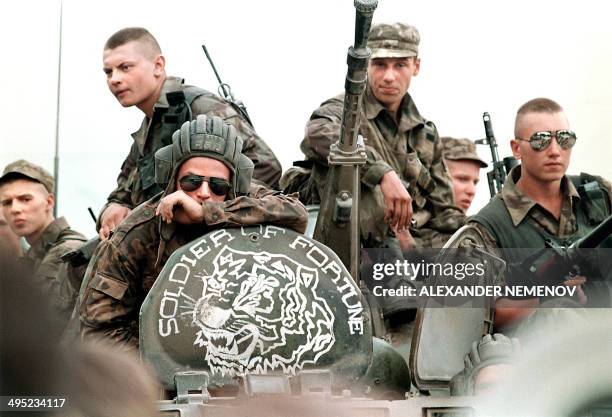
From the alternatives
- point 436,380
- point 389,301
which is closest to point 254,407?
point 436,380

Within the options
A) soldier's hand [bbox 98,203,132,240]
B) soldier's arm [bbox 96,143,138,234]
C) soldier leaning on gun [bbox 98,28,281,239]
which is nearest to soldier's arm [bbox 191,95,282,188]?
soldier leaning on gun [bbox 98,28,281,239]

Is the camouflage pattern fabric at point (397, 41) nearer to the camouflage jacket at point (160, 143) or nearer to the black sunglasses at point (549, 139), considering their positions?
the camouflage jacket at point (160, 143)

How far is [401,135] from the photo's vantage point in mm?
7477

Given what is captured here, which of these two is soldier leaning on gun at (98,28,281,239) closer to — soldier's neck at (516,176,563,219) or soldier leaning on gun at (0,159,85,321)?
soldier leaning on gun at (0,159,85,321)

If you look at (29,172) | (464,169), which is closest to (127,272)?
(29,172)

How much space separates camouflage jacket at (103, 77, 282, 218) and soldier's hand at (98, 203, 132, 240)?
0.41ft

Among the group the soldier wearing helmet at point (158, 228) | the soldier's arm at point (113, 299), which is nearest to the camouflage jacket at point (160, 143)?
the soldier wearing helmet at point (158, 228)

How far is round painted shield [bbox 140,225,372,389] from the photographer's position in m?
4.51

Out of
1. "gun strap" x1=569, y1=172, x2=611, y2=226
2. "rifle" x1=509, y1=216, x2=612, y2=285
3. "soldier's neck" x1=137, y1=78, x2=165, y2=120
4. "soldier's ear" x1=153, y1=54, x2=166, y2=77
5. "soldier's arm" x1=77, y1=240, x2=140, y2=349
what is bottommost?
"soldier's arm" x1=77, y1=240, x2=140, y2=349

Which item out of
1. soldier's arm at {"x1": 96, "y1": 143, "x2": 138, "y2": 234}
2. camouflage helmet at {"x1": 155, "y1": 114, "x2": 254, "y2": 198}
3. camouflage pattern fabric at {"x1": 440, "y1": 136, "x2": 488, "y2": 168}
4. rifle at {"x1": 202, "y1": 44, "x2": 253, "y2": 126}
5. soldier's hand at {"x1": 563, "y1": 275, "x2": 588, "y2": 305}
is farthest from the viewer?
camouflage pattern fabric at {"x1": 440, "y1": 136, "x2": 488, "y2": 168}

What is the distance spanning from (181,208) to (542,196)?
203 centimetres

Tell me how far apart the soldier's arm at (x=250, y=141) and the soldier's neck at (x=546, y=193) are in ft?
3.70

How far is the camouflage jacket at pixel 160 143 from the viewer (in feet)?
22.6

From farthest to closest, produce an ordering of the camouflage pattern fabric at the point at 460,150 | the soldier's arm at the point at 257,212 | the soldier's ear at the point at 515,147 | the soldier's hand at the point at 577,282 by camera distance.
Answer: the camouflage pattern fabric at the point at 460,150 → the soldier's ear at the point at 515,147 → the soldier's hand at the point at 577,282 → the soldier's arm at the point at 257,212
